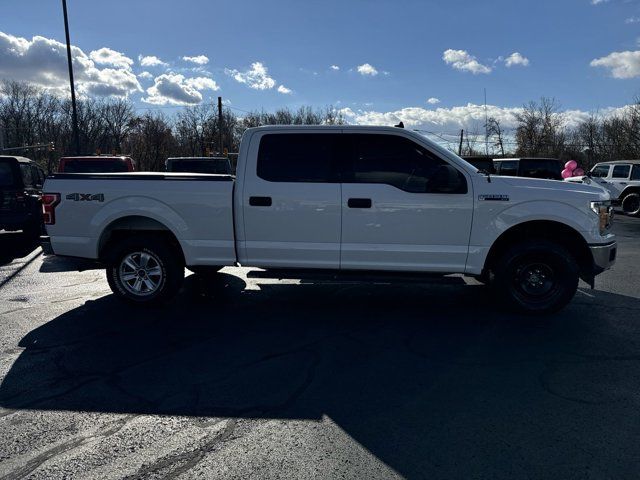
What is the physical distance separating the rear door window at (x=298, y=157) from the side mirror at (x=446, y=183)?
1121 mm

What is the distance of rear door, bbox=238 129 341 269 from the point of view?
17.9ft

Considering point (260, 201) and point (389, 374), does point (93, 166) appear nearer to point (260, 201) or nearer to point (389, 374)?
point (260, 201)

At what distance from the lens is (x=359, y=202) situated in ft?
17.6

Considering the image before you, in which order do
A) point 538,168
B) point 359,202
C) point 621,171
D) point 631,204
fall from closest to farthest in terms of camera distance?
point 359,202
point 538,168
point 631,204
point 621,171

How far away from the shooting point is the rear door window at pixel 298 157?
217 inches

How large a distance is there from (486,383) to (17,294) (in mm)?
6441

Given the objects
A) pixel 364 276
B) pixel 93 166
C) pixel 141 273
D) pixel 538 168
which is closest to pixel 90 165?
pixel 93 166

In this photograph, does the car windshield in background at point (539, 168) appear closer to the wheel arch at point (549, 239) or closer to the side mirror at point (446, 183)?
the wheel arch at point (549, 239)

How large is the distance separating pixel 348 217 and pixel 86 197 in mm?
3225

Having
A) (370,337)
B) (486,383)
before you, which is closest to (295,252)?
(370,337)

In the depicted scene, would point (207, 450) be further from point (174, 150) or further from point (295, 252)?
point (174, 150)

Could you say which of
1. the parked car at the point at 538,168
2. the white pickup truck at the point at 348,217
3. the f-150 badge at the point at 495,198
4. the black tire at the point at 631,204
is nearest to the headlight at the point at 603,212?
the white pickup truck at the point at 348,217

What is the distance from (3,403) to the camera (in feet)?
11.6

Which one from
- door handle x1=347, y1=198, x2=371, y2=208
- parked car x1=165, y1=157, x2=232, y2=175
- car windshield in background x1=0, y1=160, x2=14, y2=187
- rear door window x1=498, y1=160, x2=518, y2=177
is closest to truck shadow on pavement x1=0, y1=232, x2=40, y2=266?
car windshield in background x1=0, y1=160, x2=14, y2=187
